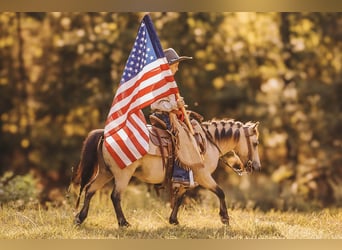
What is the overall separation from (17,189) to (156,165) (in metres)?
1.76

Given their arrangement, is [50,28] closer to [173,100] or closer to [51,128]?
[51,128]

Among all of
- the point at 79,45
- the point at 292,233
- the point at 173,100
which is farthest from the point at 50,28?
the point at 292,233

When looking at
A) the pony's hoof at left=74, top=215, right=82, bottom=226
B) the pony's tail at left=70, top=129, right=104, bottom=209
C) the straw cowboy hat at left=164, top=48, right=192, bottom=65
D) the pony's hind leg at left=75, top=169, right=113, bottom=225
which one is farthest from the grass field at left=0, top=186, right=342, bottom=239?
the straw cowboy hat at left=164, top=48, right=192, bottom=65

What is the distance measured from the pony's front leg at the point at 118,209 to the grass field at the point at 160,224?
6 centimetres

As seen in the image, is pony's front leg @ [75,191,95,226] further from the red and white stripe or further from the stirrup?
the stirrup

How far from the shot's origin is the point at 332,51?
8.29 meters

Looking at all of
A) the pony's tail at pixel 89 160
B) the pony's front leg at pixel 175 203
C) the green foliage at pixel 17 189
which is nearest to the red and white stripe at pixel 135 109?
the pony's tail at pixel 89 160

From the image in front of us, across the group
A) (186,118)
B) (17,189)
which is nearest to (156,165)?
(186,118)

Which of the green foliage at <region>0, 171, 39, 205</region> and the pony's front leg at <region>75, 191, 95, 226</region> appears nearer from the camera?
the pony's front leg at <region>75, 191, 95, 226</region>

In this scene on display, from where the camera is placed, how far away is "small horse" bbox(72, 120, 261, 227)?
6039 millimetres

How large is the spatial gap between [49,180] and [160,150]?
2.84 meters

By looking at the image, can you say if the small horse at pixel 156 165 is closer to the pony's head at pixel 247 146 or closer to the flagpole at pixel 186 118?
the pony's head at pixel 247 146

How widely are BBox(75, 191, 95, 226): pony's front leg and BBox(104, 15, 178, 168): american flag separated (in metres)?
0.37

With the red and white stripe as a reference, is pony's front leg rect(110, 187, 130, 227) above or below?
below
